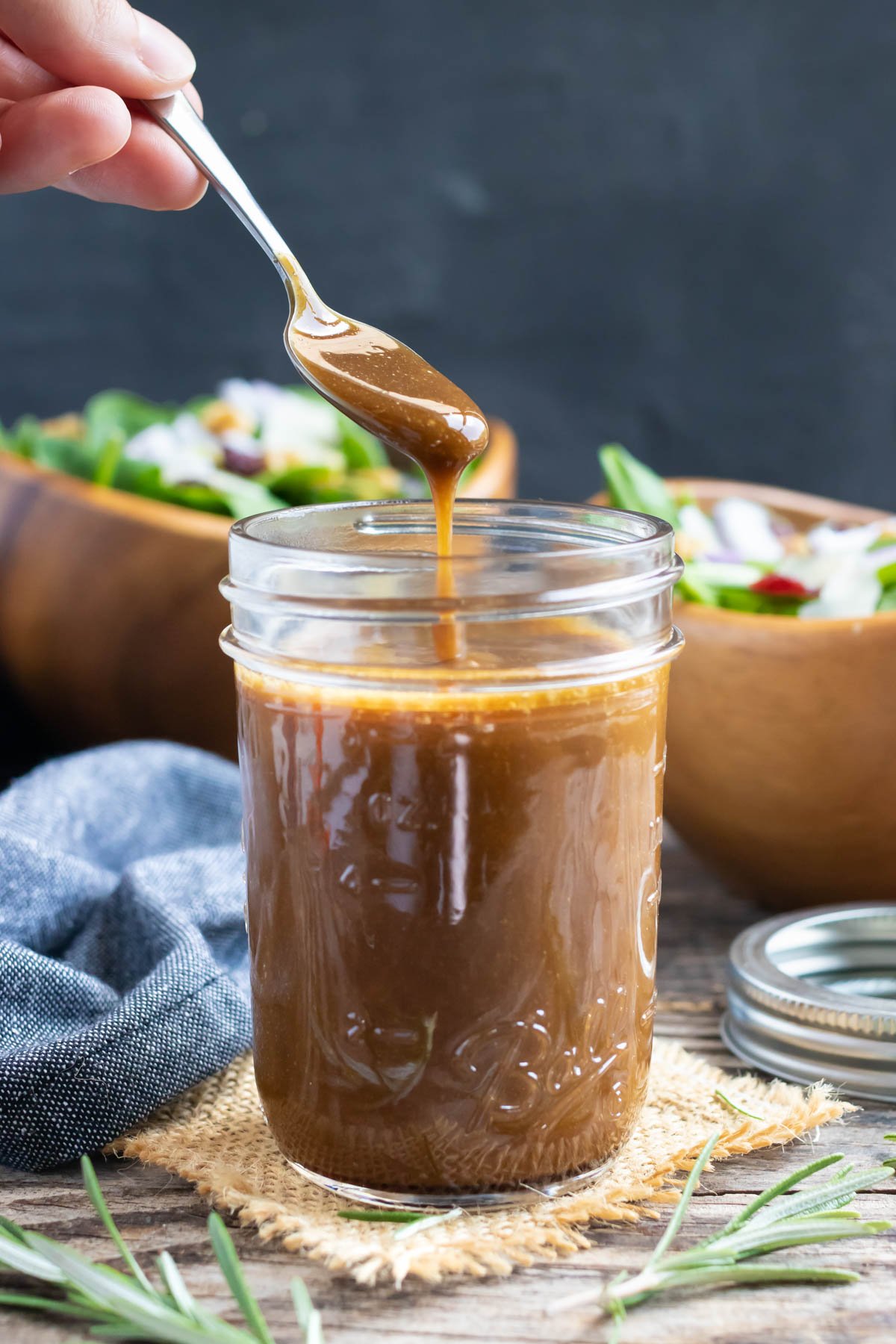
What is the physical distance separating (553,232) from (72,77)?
1.74m

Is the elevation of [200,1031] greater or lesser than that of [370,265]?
lesser

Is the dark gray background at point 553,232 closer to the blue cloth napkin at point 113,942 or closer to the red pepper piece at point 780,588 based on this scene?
the red pepper piece at point 780,588

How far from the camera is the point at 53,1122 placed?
2.91 ft

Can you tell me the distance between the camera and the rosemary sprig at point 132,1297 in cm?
69

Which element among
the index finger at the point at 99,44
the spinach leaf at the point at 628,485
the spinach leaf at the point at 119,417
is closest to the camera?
the index finger at the point at 99,44

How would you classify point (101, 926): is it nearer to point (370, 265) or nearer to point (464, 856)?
point (464, 856)

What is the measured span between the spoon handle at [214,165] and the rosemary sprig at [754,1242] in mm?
680

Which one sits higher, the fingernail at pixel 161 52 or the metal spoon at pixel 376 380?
the fingernail at pixel 161 52

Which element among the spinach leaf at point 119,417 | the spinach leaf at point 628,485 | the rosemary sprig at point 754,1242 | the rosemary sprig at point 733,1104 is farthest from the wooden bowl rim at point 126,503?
the rosemary sprig at point 754,1242

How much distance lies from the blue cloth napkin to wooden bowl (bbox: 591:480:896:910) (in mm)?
438

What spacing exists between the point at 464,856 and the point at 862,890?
0.66m

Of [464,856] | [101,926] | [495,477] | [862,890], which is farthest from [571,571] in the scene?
[495,477]

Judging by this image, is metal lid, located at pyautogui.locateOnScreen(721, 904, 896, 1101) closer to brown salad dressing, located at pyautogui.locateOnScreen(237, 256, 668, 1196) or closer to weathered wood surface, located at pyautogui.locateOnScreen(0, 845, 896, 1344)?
weathered wood surface, located at pyautogui.locateOnScreen(0, 845, 896, 1344)

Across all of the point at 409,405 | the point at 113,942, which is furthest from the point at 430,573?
Result: the point at 113,942
